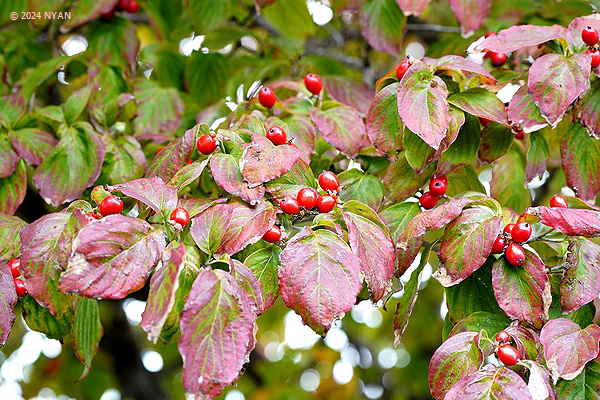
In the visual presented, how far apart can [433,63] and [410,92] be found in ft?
0.48

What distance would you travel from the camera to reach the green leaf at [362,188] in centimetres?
140

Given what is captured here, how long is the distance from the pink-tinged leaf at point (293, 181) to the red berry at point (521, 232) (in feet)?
1.35

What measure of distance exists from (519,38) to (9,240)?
4.09 ft

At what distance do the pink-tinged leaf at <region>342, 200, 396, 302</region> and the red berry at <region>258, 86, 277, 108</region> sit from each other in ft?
1.58

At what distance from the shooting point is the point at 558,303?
49.1 inches

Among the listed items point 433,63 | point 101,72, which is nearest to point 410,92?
point 433,63

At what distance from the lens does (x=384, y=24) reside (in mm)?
2086

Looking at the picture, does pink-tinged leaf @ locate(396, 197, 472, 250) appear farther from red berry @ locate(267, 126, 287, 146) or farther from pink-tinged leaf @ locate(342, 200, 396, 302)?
red berry @ locate(267, 126, 287, 146)

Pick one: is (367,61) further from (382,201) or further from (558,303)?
(558,303)

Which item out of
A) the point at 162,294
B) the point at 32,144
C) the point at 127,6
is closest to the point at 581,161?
the point at 162,294

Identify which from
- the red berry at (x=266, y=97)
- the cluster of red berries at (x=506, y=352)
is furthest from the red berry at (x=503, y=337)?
the red berry at (x=266, y=97)

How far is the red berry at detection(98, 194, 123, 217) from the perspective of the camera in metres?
1.12

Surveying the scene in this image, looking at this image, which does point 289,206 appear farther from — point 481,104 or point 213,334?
point 481,104

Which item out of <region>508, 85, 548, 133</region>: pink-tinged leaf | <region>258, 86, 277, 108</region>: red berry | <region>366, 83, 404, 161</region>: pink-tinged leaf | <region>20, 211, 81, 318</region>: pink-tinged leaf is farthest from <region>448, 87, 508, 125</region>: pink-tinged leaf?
<region>20, 211, 81, 318</region>: pink-tinged leaf
